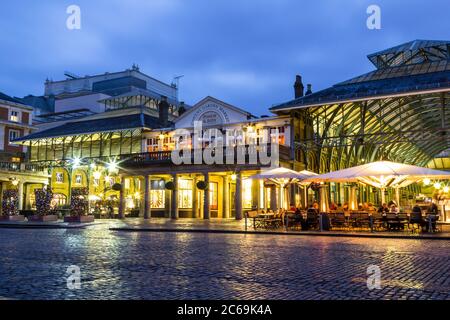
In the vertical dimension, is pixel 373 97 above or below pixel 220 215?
above

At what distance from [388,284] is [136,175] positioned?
32.4m

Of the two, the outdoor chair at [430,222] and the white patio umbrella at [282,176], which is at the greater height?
the white patio umbrella at [282,176]

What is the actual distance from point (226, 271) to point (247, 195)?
2841cm

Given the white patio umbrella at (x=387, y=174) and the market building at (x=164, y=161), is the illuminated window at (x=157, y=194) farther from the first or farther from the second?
the white patio umbrella at (x=387, y=174)

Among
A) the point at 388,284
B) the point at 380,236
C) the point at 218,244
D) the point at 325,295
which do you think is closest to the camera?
the point at 325,295

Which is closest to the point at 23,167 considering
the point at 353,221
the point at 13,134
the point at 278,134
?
the point at 13,134

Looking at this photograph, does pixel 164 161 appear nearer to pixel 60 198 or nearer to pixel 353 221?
pixel 353 221

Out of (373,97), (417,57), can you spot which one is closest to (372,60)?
(417,57)

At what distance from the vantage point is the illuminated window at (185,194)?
132ft

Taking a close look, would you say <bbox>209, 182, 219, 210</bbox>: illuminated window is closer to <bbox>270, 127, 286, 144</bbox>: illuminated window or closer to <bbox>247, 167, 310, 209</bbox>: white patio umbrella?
<bbox>270, 127, 286, 144</bbox>: illuminated window

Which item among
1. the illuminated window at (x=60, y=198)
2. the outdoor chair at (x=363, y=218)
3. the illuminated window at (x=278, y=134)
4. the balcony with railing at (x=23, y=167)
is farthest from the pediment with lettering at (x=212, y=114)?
the illuminated window at (x=60, y=198)

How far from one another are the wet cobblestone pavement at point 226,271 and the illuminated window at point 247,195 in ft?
73.9
